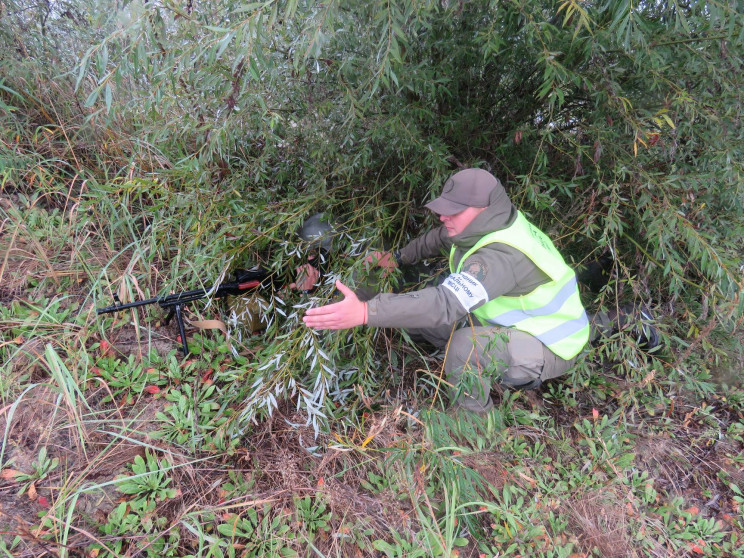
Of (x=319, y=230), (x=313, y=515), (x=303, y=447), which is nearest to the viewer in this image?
(x=313, y=515)

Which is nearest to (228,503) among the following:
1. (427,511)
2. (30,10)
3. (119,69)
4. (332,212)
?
(427,511)

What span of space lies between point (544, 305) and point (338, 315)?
103cm

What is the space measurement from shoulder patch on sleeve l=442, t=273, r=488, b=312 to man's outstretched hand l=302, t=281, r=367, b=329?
0.40m

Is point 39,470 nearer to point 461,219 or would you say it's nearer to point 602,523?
point 461,219

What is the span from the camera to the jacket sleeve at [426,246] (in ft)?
8.03

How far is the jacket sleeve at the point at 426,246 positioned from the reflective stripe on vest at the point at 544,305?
0.24 m

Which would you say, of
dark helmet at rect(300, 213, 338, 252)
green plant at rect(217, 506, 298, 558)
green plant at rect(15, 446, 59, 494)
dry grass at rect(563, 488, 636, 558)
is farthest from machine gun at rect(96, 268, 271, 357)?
dry grass at rect(563, 488, 636, 558)

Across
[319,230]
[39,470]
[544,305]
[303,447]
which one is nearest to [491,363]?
[544,305]

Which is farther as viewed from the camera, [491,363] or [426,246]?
[426,246]

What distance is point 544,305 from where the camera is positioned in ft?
6.95

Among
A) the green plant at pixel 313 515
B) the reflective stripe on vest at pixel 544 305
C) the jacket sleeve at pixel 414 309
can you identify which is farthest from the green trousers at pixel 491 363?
the green plant at pixel 313 515

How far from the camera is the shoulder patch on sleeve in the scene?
1.84m

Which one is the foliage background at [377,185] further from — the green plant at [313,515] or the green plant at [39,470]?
the green plant at [313,515]

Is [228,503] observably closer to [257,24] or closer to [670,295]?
[257,24]
